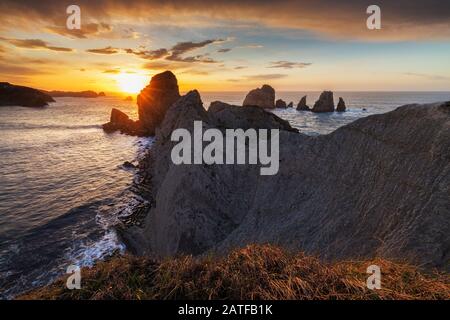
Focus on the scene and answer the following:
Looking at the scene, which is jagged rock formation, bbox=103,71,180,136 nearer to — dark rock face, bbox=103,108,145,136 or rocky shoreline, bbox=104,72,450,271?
dark rock face, bbox=103,108,145,136

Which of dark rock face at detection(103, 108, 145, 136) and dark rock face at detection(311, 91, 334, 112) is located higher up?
dark rock face at detection(311, 91, 334, 112)

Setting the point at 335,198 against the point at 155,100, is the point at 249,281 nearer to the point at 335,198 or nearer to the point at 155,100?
the point at 335,198

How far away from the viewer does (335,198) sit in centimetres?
1608

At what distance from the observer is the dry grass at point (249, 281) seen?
6.43m

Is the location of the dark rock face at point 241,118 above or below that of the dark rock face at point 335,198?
above

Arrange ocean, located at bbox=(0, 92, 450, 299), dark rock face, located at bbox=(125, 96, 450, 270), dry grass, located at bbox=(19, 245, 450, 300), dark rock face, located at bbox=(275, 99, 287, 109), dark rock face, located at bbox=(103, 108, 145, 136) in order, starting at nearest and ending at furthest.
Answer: dry grass, located at bbox=(19, 245, 450, 300), dark rock face, located at bbox=(125, 96, 450, 270), ocean, located at bbox=(0, 92, 450, 299), dark rock face, located at bbox=(103, 108, 145, 136), dark rock face, located at bbox=(275, 99, 287, 109)

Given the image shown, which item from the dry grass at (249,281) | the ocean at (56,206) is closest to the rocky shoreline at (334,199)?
the dry grass at (249,281)

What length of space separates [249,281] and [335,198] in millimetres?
10579

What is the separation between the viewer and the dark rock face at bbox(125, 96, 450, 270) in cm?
1155

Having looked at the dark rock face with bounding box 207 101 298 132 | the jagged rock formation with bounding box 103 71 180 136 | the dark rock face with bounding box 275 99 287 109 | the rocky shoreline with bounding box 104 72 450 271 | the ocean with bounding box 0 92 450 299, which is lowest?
the ocean with bounding box 0 92 450 299

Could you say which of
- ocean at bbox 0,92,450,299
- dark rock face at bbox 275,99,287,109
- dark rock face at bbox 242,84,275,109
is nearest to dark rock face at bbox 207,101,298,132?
ocean at bbox 0,92,450,299

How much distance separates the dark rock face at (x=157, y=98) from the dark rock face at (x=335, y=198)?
75.4 m

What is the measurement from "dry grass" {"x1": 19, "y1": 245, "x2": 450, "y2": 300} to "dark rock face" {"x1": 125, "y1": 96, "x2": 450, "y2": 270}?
3584mm

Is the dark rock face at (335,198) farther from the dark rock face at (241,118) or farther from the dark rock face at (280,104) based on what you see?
the dark rock face at (280,104)
